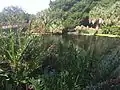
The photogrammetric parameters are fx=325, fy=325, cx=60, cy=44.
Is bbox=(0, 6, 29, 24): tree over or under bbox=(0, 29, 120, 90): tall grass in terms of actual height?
over

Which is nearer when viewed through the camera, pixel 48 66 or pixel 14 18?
pixel 48 66

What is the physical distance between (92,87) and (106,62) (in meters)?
1.11

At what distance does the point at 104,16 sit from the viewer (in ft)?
161

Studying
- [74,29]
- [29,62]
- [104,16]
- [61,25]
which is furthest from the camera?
[104,16]

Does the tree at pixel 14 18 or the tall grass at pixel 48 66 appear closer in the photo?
the tall grass at pixel 48 66

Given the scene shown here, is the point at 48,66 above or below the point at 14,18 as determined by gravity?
below

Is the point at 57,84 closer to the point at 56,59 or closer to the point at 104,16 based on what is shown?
the point at 56,59

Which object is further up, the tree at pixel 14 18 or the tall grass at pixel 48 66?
the tree at pixel 14 18

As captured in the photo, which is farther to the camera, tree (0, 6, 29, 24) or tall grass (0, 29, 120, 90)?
tree (0, 6, 29, 24)

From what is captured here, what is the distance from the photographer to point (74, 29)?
147 ft

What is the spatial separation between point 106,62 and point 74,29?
3909 cm

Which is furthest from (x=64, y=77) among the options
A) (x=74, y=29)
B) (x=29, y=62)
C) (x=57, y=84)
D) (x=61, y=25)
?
Answer: (x=74, y=29)

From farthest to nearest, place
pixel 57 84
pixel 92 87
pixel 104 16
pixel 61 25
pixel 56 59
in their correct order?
pixel 104 16, pixel 61 25, pixel 56 59, pixel 92 87, pixel 57 84

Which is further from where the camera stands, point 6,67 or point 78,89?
point 6,67
